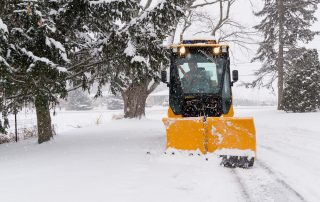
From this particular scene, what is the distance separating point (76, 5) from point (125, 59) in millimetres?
1894

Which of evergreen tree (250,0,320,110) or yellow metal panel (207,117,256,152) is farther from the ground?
evergreen tree (250,0,320,110)

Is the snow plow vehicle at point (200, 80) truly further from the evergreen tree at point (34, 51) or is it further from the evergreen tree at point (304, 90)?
the evergreen tree at point (304, 90)

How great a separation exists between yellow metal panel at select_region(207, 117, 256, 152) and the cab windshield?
1.89 meters

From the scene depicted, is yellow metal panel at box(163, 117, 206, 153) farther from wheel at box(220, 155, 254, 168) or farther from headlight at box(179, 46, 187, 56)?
headlight at box(179, 46, 187, 56)

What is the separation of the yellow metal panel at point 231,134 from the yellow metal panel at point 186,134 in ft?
0.62

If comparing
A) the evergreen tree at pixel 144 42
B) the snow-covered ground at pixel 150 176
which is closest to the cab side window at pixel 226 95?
the snow-covered ground at pixel 150 176

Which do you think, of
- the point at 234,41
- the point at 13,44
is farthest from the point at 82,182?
the point at 234,41

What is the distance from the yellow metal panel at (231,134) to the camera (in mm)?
7137

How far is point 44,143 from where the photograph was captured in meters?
11.1

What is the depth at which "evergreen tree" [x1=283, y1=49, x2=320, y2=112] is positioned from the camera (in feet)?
67.0

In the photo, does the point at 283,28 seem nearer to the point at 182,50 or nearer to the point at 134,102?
the point at 134,102

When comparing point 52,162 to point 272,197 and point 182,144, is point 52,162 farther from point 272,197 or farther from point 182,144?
point 272,197

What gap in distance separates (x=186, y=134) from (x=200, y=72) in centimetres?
231

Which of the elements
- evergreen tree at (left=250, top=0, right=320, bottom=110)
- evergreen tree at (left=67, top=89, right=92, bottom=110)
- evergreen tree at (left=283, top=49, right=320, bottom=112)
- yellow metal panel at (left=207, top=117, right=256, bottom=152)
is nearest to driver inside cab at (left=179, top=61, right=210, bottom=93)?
yellow metal panel at (left=207, top=117, right=256, bottom=152)
